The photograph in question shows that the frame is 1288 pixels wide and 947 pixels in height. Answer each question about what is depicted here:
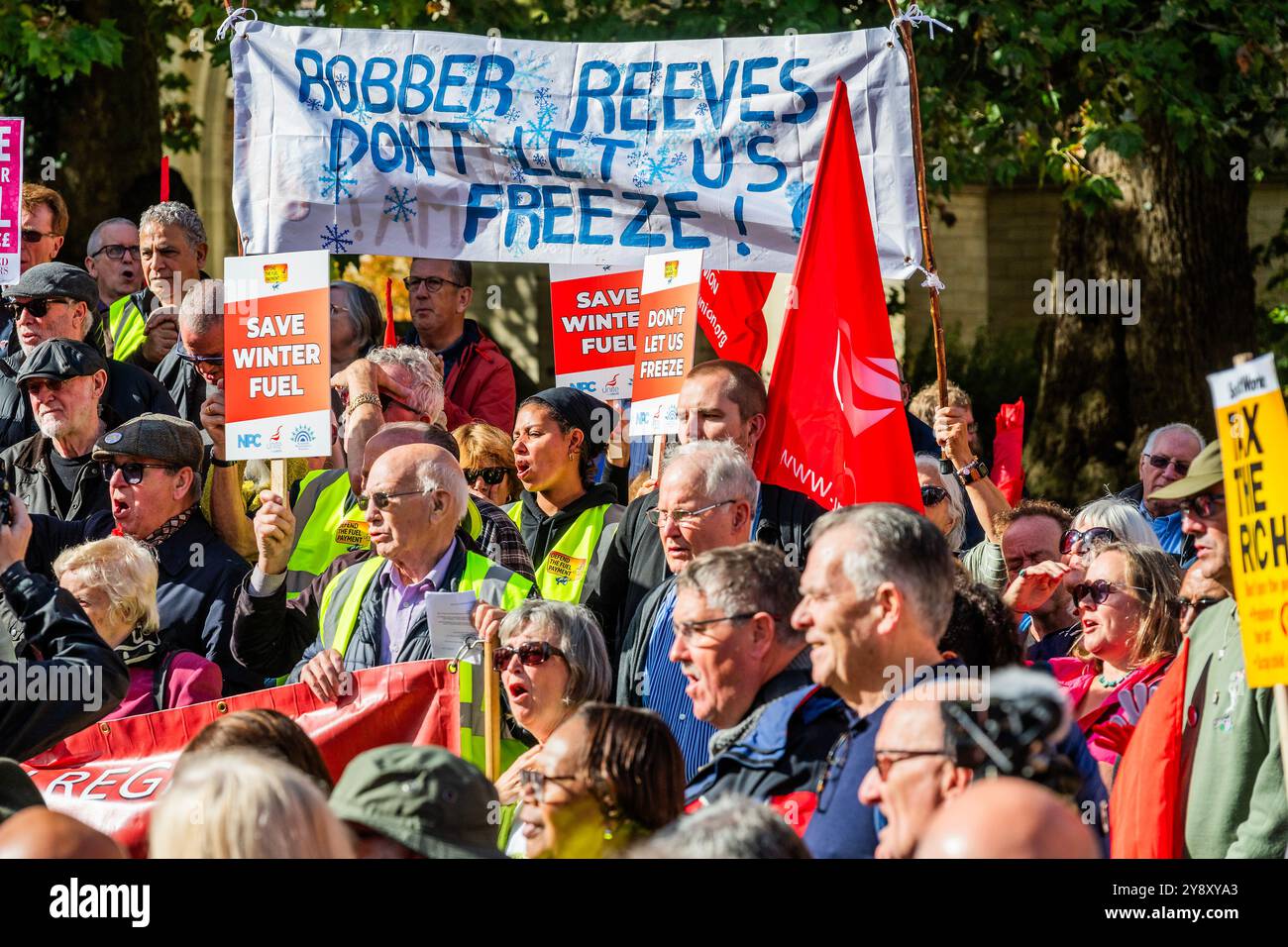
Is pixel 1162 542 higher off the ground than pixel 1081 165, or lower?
lower

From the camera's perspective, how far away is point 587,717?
13.1 feet

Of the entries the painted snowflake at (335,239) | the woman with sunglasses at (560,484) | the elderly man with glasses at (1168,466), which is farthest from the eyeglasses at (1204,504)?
the painted snowflake at (335,239)

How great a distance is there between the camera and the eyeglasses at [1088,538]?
6211 mm

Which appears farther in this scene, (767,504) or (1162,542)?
(1162,542)

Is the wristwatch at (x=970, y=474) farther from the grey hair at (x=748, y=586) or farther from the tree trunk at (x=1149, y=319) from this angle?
the tree trunk at (x=1149, y=319)

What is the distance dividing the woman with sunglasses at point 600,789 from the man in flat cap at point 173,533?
8.22 feet

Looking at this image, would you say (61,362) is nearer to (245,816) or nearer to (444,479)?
(444,479)

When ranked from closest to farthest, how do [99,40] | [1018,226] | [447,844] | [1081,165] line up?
1. [447,844]
2. [99,40]
3. [1081,165]
4. [1018,226]

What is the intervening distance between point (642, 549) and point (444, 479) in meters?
0.75

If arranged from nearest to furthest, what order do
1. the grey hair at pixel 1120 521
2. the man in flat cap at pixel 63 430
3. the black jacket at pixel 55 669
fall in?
1. the black jacket at pixel 55 669
2. the grey hair at pixel 1120 521
3. the man in flat cap at pixel 63 430

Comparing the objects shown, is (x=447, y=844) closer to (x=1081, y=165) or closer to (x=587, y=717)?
(x=587, y=717)

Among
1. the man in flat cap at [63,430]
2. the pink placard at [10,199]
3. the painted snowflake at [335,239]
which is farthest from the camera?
the pink placard at [10,199]
